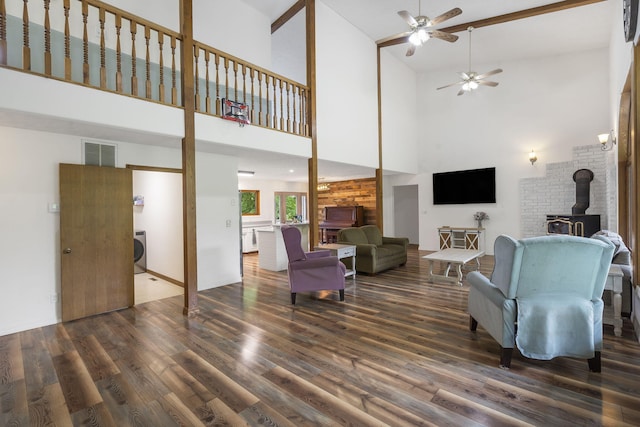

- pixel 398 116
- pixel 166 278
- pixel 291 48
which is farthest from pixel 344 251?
pixel 291 48

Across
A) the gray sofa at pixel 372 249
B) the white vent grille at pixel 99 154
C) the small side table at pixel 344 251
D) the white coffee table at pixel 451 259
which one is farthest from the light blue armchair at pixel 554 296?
the white vent grille at pixel 99 154

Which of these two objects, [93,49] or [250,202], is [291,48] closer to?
[93,49]

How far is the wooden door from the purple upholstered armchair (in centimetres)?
227

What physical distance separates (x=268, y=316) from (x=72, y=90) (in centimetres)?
317

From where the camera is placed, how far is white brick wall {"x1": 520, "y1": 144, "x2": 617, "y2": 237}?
6.70 m

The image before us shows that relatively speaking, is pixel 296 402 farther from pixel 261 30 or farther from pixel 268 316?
pixel 261 30

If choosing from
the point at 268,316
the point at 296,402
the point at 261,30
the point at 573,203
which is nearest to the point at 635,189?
the point at 296,402

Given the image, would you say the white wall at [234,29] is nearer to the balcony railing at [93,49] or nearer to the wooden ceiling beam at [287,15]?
the wooden ceiling beam at [287,15]

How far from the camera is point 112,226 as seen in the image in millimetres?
4270

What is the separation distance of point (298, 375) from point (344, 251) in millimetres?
3158

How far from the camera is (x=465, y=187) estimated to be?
28.1 feet

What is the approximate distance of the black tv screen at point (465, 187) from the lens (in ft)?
27.0

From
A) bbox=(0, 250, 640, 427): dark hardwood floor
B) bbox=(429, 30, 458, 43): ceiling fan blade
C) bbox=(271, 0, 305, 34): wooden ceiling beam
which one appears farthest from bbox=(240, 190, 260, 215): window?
bbox=(429, 30, 458, 43): ceiling fan blade

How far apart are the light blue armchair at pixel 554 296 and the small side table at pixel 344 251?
3059mm
